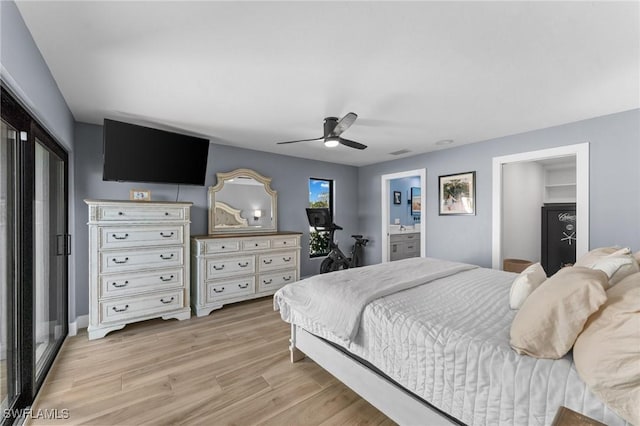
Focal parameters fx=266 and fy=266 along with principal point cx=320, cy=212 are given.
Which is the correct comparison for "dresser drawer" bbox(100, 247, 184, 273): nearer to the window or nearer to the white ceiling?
the white ceiling

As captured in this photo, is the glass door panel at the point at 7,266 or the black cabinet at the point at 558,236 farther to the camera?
the black cabinet at the point at 558,236

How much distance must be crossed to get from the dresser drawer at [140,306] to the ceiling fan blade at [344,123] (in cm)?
264

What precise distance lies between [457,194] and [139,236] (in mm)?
4297

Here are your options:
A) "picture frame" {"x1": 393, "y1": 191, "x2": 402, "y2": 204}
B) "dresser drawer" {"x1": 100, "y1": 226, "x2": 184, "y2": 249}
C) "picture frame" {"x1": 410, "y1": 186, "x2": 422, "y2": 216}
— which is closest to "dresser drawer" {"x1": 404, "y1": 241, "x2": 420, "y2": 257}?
"picture frame" {"x1": 410, "y1": 186, "x2": 422, "y2": 216}

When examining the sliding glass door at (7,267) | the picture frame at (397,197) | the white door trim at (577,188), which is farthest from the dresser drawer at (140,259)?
the picture frame at (397,197)

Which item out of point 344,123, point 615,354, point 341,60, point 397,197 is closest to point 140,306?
point 344,123

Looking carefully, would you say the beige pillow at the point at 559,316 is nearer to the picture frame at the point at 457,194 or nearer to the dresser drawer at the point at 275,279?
the picture frame at the point at 457,194

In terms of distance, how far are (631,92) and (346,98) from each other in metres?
2.40

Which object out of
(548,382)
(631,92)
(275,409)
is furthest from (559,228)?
(275,409)

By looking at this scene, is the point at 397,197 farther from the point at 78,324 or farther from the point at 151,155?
the point at 78,324

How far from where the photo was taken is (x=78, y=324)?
9.88ft

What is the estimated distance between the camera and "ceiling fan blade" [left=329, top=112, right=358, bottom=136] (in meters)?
2.32

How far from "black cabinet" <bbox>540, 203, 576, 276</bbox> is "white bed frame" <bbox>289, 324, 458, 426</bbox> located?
450 cm

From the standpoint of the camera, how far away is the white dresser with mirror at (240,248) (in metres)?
3.47
